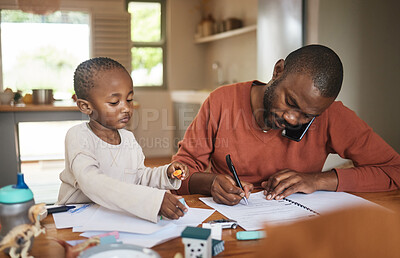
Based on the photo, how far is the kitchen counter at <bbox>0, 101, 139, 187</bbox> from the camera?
3455 millimetres

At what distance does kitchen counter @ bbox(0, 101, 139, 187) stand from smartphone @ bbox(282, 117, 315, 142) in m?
2.38

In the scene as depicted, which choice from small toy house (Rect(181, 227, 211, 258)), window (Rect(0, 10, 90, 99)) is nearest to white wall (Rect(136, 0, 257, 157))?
window (Rect(0, 10, 90, 99))

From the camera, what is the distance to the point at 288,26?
295cm

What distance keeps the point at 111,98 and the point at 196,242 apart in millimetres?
597

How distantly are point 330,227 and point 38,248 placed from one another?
642 mm

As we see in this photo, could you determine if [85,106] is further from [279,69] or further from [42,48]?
[42,48]

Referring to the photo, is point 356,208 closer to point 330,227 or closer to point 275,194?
point 330,227

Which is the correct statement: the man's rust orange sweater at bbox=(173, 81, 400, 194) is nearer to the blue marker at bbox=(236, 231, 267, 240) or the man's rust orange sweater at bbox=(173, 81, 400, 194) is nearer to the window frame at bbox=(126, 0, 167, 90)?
the blue marker at bbox=(236, 231, 267, 240)

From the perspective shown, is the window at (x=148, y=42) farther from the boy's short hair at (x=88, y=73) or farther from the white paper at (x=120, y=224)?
the white paper at (x=120, y=224)

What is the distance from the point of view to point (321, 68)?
1.24 m

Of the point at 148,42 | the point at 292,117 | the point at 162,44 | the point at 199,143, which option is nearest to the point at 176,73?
the point at 162,44

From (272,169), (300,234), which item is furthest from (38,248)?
(272,169)

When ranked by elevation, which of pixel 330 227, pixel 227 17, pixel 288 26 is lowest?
pixel 330 227

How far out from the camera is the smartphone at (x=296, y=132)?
1.44 meters
